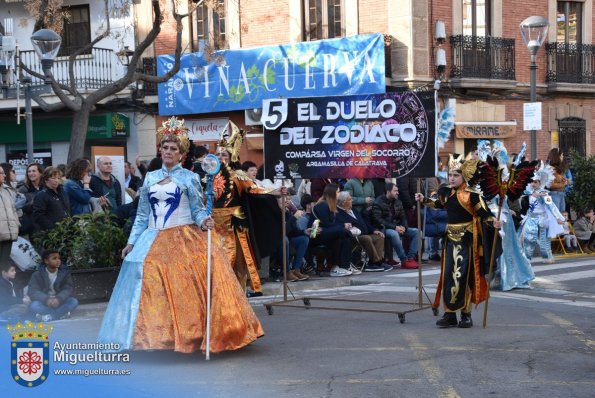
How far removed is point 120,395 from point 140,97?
2171 centimetres

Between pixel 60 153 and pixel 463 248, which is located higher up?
pixel 60 153

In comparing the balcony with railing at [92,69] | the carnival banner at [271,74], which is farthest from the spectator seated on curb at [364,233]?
the balcony with railing at [92,69]

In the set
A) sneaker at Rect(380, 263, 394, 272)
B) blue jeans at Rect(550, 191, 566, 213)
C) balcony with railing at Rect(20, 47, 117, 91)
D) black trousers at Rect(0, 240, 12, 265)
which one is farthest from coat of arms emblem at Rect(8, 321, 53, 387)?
balcony with railing at Rect(20, 47, 117, 91)

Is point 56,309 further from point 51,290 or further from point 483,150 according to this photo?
point 483,150

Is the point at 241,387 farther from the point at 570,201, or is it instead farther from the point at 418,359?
the point at 570,201

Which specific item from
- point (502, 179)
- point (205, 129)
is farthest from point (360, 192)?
point (205, 129)

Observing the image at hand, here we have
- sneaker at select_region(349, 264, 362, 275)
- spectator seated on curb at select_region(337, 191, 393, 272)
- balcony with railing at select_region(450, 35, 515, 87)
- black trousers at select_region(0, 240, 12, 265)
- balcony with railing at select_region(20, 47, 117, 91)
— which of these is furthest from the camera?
balcony with railing at select_region(20, 47, 117, 91)

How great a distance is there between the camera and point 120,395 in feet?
22.8

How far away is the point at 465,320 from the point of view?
10008 millimetres

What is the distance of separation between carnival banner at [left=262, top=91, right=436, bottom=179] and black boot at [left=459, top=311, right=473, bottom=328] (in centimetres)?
143

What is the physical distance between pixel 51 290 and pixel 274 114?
3097mm

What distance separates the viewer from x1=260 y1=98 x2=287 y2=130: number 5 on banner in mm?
11172

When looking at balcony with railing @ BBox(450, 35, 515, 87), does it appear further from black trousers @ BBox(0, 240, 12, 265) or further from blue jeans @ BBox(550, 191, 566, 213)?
black trousers @ BBox(0, 240, 12, 265)

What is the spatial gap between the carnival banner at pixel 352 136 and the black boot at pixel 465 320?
4.69ft
